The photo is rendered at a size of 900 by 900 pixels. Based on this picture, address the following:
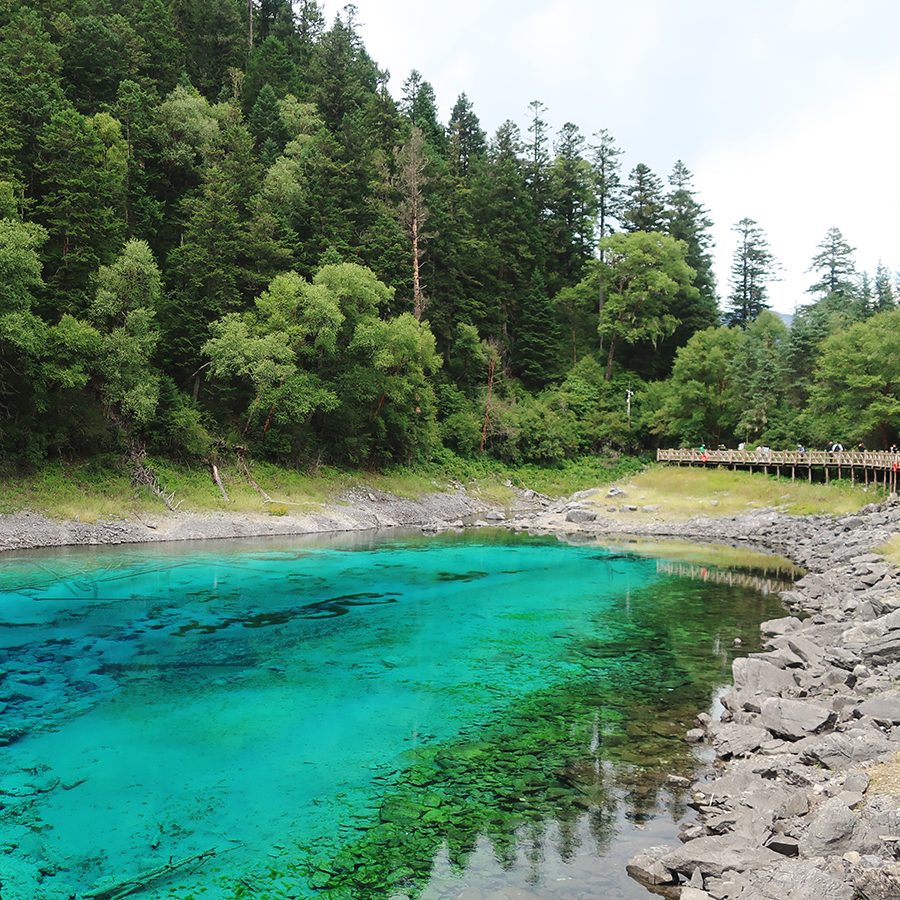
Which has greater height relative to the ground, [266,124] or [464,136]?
[464,136]

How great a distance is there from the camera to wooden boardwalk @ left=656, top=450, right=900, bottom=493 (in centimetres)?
3925

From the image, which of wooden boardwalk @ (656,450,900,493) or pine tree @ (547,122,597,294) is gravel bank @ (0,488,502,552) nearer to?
wooden boardwalk @ (656,450,900,493)

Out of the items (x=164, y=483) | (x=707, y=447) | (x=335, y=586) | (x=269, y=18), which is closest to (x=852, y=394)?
(x=707, y=447)

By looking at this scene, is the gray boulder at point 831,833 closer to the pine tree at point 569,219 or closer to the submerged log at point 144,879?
the submerged log at point 144,879

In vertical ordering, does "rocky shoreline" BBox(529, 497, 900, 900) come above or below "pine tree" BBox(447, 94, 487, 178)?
below

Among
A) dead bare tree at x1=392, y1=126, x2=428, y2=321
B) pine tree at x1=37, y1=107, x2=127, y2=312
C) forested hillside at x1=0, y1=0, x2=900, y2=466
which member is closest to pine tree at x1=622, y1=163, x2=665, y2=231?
forested hillside at x1=0, y1=0, x2=900, y2=466

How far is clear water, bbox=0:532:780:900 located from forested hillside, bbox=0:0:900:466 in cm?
1461

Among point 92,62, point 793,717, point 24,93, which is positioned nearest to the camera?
point 793,717

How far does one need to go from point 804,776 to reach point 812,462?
39.1 metres

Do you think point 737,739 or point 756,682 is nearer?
point 737,739

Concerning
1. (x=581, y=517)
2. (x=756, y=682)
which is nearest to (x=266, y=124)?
(x=581, y=517)

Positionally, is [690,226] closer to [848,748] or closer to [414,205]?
[414,205]

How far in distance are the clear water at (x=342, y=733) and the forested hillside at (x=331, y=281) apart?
1461 cm

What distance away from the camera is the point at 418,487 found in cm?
4319
